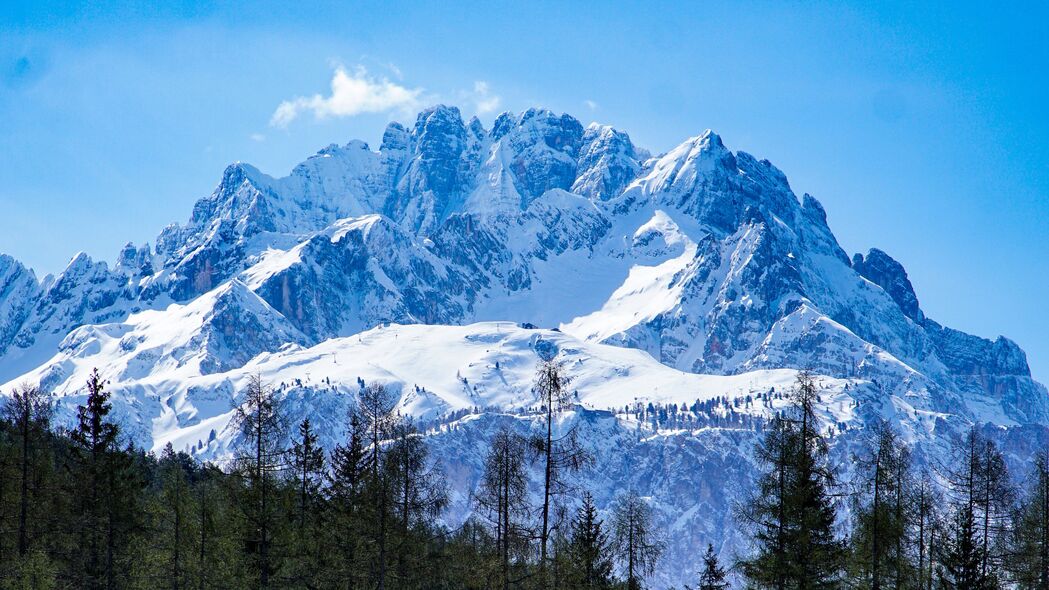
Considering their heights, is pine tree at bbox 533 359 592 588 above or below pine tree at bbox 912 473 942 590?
above

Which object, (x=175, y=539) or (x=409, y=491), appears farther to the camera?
(x=175, y=539)

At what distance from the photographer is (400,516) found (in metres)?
52.9

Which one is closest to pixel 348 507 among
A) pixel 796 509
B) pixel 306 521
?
pixel 306 521

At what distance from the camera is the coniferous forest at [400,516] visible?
46.2m

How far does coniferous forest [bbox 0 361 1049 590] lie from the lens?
4616 cm

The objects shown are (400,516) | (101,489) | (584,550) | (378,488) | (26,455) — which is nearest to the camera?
(378,488)

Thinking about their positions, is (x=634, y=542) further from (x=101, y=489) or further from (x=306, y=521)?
(x=101, y=489)

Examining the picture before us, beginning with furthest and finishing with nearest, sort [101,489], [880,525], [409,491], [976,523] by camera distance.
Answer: [409,491]
[976,523]
[101,489]
[880,525]

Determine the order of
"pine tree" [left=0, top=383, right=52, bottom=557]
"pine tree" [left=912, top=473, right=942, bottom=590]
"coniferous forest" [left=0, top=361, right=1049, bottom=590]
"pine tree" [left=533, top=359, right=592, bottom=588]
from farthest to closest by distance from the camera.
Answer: "pine tree" [left=912, top=473, right=942, bottom=590]
"pine tree" [left=0, top=383, right=52, bottom=557]
"coniferous forest" [left=0, top=361, right=1049, bottom=590]
"pine tree" [left=533, top=359, right=592, bottom=588]

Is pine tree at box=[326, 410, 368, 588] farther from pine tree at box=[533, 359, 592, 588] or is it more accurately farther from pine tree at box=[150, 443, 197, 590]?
pine tree at box=[533, 359, 592, 588]

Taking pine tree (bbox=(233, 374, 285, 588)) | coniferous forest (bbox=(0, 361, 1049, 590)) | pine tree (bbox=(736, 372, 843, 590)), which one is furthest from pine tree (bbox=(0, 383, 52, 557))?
pine tree (bbox=(736, 372, 843, 590))

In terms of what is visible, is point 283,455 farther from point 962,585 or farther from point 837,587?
point 962,585

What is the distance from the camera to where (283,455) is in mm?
50875

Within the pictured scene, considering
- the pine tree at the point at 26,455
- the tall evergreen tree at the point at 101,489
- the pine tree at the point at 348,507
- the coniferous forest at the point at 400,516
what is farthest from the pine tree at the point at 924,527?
the pine tree at the point at 26,455
